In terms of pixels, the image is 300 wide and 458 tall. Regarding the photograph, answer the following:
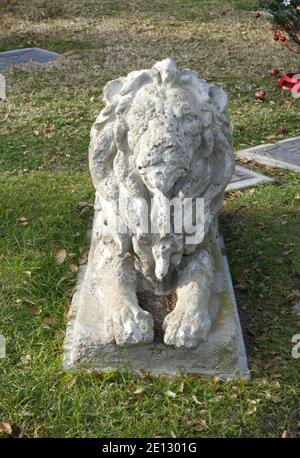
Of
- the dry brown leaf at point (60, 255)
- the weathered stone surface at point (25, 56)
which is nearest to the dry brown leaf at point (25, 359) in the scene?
the dry brown leaf at point (60, 255)

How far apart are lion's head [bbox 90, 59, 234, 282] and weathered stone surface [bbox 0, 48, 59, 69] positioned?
7.10 metres

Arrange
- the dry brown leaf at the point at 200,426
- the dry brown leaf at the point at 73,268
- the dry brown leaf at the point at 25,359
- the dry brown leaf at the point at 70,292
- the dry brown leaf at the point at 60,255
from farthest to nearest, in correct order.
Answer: the dry brown leaf at the point at 60,255, the dry brown leaf at the point at 73,268, the dry brown leaf at the point at 70,292, the dry brown leaf at the point at 25,359, the dry brown leaf at the point at 200,426

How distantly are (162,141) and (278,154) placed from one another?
4.14 m

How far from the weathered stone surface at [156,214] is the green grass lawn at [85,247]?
25 centimetres

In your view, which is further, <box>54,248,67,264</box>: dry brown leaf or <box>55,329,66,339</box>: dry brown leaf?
<box>54,248,67,264</box>: dry brown leaf

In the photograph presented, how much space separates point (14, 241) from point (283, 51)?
772cm

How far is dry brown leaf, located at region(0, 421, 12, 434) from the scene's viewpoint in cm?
368

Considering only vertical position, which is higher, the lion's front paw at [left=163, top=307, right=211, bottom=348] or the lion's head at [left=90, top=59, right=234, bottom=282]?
the lion's head at [left=90, top=59, right=234, bottom=282]

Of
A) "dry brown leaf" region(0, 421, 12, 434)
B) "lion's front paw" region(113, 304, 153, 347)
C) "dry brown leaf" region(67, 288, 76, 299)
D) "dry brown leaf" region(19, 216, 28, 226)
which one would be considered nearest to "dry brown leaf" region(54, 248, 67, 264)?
"dry brown leaf" region(67, 288, 76, 299)

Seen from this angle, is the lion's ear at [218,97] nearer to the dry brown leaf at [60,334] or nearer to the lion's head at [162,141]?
the lion's head at [162,141]

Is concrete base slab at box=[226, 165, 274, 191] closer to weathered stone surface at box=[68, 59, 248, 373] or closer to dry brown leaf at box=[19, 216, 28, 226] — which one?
dry brown leaf at box=[19, 216, 28, 226]

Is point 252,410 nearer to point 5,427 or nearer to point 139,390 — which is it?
point 139,390

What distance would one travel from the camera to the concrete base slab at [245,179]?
6.82 m

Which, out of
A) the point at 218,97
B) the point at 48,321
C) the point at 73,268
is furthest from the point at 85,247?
the point at 218,97
